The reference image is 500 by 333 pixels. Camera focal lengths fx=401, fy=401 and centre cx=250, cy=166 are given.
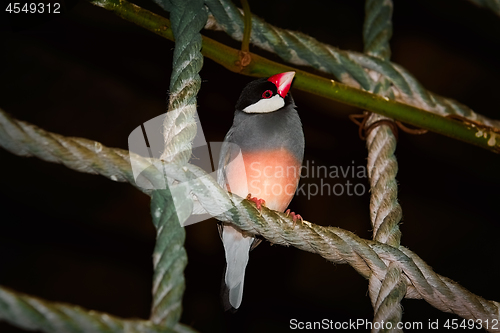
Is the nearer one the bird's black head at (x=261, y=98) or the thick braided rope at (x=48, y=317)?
the thick braided rope at (x=48, y=317)

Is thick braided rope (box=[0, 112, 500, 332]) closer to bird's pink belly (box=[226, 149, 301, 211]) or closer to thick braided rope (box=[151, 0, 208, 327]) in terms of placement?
thick braided rope (box=[151, 0, 208, 327])

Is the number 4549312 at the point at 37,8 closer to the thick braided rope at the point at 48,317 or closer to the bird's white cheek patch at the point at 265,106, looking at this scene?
the bird's white cheek patch at the point at 265,106

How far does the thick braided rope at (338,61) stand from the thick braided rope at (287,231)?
72cm

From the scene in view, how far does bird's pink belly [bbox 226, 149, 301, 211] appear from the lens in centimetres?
174

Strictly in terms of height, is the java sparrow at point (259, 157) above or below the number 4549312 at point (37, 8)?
below

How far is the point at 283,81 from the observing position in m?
1.73

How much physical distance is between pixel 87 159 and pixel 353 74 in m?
1.15

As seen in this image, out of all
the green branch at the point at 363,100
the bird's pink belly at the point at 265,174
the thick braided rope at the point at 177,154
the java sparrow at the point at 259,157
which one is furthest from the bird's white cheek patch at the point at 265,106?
the thick braided rope at the point at 177,154

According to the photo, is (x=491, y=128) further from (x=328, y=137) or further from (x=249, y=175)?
(x=328, y=137)

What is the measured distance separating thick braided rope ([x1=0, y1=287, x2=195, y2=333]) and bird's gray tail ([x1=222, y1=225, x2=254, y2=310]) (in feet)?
3.71

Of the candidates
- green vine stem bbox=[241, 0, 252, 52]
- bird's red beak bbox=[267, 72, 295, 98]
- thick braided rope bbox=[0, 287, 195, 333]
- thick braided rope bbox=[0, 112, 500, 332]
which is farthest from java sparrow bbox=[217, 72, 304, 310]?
thick braided rope bbox=[0, 287, 195, 333]

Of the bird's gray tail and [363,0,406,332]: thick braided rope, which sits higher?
[363,0,406,332]: thick braided rope

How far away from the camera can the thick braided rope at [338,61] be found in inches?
60.7

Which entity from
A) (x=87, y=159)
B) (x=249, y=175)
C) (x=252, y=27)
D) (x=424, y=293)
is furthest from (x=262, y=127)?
(x=87, y=159)
